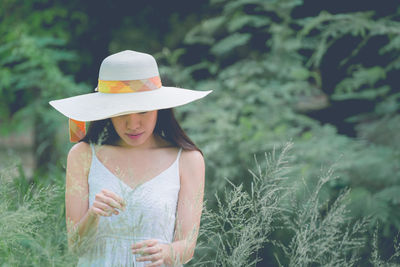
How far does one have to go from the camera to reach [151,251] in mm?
1807

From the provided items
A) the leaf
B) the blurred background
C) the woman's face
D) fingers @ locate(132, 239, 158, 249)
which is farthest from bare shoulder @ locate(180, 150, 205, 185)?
the leaf

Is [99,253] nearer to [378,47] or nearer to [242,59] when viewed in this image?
[378,47]

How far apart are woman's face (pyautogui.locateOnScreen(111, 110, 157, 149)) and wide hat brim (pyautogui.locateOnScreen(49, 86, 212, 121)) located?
0.06 meters

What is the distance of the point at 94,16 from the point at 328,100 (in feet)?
9.53

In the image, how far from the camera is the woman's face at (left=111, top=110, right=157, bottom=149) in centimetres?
204

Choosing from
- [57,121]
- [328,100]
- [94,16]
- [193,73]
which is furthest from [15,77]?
[328,100]

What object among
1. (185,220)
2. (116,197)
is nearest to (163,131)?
(185,220)

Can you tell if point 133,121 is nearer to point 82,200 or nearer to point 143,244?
point 82,200

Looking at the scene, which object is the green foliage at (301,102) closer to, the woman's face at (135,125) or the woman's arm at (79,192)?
the woman's face at (135,125)

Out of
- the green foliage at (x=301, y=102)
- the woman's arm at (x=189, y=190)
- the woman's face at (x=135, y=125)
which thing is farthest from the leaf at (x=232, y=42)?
the woman's face at (x=135, y=125)

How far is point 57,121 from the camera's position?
4812mm

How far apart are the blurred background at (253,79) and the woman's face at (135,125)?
38.3 inches

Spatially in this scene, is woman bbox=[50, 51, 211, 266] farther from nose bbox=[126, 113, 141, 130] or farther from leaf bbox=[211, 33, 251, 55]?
leaf bbox=[211, 33, 251, 55]

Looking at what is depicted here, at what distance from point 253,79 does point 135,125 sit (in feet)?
9.40
